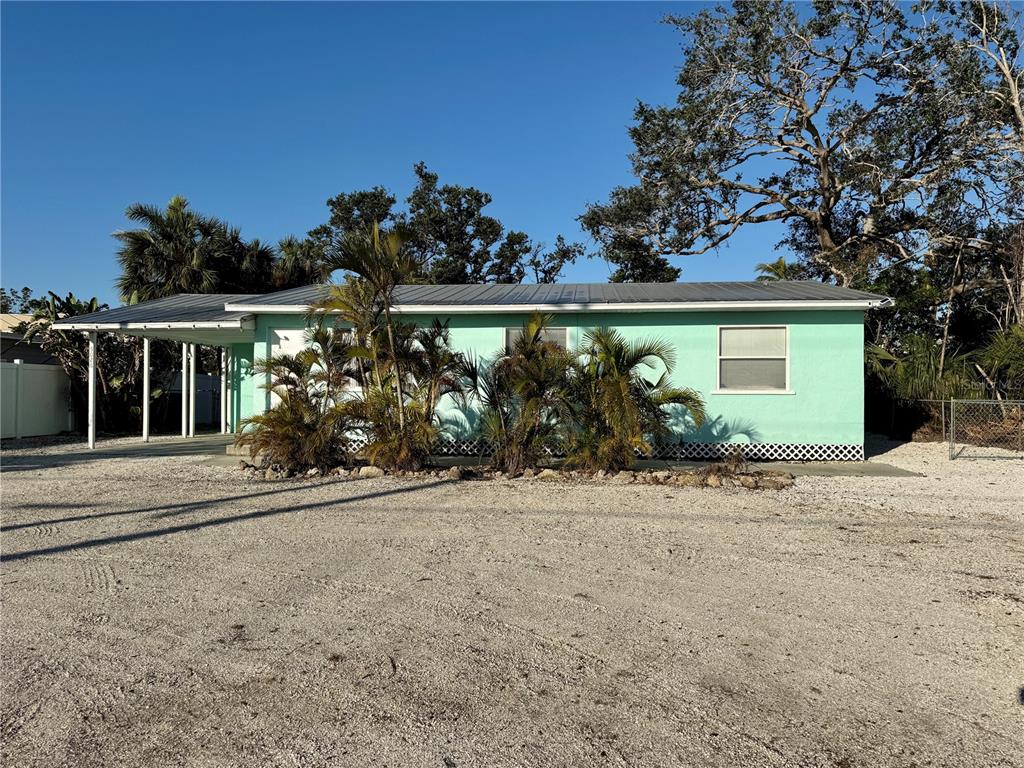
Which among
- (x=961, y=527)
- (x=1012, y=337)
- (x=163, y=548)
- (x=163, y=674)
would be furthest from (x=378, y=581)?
(x=1012, y=337)

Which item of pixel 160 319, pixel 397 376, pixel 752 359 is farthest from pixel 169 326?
pixel 752 359

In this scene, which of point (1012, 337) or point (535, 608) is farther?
point (1012, 337)

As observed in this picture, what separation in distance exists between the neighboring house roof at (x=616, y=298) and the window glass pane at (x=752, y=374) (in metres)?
1.06

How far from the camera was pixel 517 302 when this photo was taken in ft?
40.5

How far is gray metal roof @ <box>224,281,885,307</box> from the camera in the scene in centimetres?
1201

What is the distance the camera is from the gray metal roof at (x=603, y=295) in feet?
39.4

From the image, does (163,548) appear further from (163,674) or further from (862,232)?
(862,232)

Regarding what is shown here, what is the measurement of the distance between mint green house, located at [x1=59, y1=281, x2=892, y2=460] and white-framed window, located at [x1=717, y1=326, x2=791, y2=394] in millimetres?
18

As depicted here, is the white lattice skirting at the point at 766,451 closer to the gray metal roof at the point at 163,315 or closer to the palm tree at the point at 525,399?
the palm tree at the point at 525,399

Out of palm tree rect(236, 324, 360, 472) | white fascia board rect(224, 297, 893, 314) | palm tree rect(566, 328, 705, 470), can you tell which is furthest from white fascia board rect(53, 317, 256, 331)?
palm tree rect(566, 328, 705, 470)

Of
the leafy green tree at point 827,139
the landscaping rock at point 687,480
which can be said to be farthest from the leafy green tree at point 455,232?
the landscaping rock at point 687,480

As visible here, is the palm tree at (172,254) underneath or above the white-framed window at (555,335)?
above

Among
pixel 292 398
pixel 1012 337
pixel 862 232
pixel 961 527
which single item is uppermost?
pixel 862 232

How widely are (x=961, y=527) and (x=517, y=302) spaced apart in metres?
7.67
